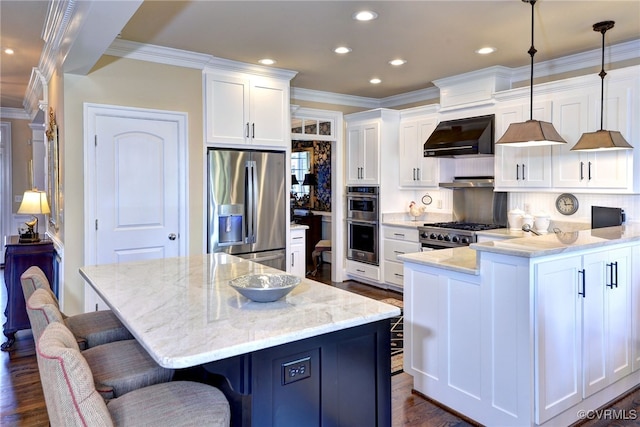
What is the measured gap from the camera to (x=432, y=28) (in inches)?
137

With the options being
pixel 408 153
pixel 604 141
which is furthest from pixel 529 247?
pixel 408 153

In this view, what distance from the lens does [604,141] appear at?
3.45 m

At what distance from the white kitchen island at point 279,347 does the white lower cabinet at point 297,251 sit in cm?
317

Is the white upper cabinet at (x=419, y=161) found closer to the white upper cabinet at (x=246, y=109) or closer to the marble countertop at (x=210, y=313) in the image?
the white upper cabinet at (x=246, y=109)

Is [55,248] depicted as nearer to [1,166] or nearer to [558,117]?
[1,166]

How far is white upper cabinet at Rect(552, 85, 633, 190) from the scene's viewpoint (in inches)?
146

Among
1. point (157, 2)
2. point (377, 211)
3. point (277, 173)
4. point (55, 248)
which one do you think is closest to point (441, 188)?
point (377, 211)

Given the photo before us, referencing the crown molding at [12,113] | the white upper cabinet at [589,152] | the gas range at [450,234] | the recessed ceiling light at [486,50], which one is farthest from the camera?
the crown molding at [12,113]

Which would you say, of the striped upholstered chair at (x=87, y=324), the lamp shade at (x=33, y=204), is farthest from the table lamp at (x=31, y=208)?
the striped upholstered chair at (x=87, y=324)

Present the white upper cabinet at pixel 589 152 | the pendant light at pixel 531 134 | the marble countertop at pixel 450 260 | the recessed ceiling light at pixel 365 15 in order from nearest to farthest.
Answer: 1. the marble countertop at pixel 450 260
2. the pendant light at pixel 531 134
3. the recessed ceiling light at pixel 365 15
4. the white upper cabinet at pixel 589 152

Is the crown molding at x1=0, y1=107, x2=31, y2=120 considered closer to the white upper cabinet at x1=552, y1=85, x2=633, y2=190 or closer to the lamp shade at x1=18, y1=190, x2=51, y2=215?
the lamp shade at x1=18, y1=190, x2=51, y2=215

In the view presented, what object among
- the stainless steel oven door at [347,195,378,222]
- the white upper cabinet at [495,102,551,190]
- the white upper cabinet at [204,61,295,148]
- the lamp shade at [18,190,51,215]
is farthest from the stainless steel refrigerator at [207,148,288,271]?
the white upper cabinet at [495,102,551,190]

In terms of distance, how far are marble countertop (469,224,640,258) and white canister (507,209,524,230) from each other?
164 centimetres

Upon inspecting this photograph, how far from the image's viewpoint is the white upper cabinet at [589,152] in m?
3.71
